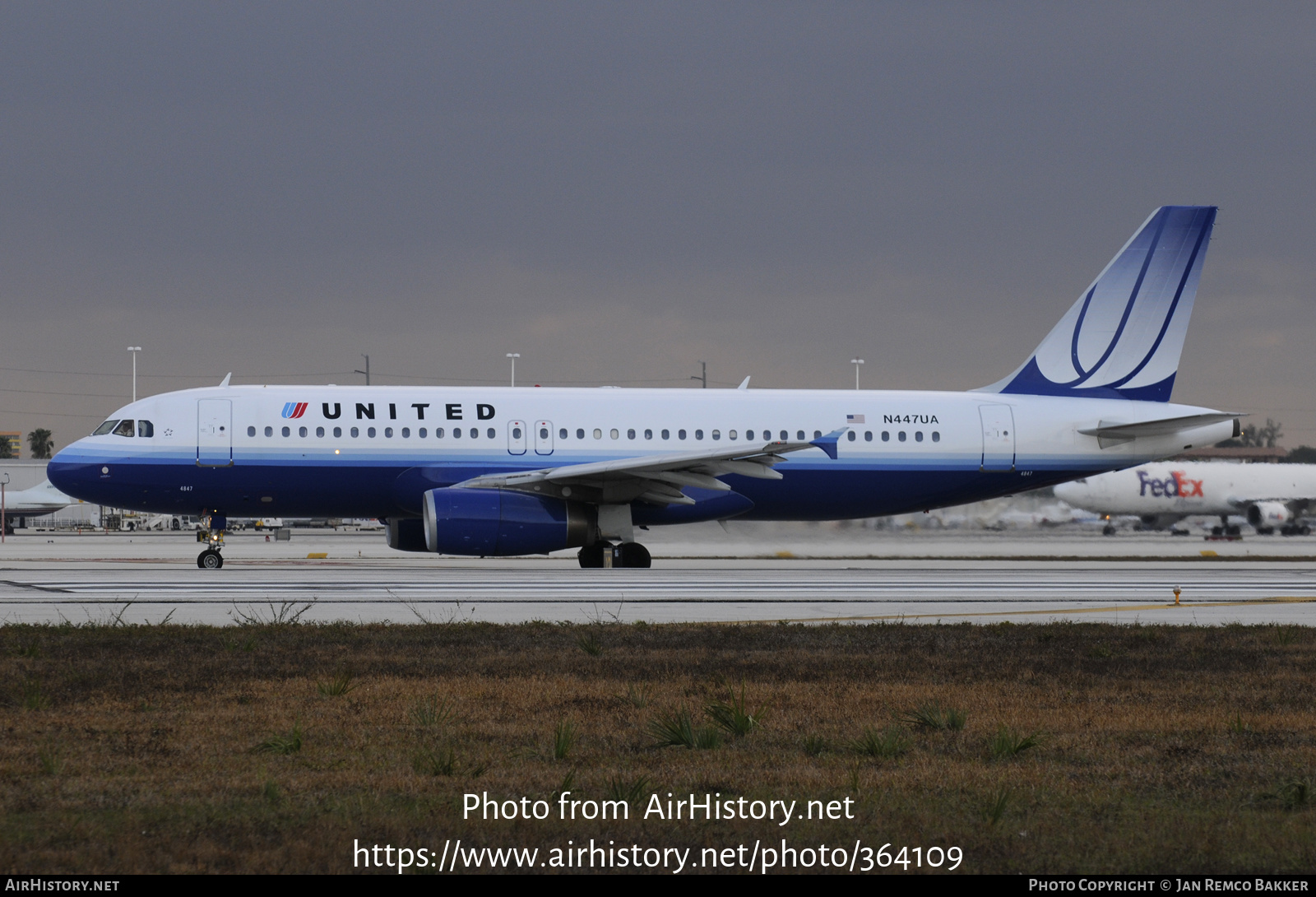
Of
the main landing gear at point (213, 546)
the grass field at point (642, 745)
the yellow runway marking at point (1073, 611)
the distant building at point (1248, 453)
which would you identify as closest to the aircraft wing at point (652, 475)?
the main landing gear at point (213, 546)

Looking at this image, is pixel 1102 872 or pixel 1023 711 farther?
pixel 1023 711

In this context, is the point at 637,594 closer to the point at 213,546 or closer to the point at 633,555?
the point at 633,555

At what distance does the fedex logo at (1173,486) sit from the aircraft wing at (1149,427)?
138 ft

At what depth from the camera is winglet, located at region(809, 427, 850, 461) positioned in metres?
28.5

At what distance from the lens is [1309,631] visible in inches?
583

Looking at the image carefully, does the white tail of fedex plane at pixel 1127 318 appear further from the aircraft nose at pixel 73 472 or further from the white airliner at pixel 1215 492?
the white airliner at pixel 1215 492

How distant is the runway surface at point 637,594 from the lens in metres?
16.5

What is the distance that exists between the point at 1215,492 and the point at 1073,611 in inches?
2338

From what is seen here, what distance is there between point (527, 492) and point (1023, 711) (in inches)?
700

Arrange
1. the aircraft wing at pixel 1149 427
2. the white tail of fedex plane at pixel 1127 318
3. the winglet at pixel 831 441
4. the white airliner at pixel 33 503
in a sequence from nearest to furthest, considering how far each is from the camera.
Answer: the winglet at pixel 831 441 < the aircraft wing at pixel 1149 427 < the white tail of fedex plane at pixel 1127 318 < the white airliner at pixel 33 503

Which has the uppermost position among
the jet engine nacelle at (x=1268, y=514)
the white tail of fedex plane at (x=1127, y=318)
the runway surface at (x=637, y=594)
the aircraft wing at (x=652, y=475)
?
the white tail of fedex plane at (x=1127, y=318)

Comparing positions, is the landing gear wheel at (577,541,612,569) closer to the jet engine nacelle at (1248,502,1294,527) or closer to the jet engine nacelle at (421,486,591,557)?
the jet engine nacelle at (421,486,591,557)

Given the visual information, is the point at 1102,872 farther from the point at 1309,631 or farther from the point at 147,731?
the point at 1309,631

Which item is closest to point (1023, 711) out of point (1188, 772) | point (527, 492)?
point (1188, 772)
